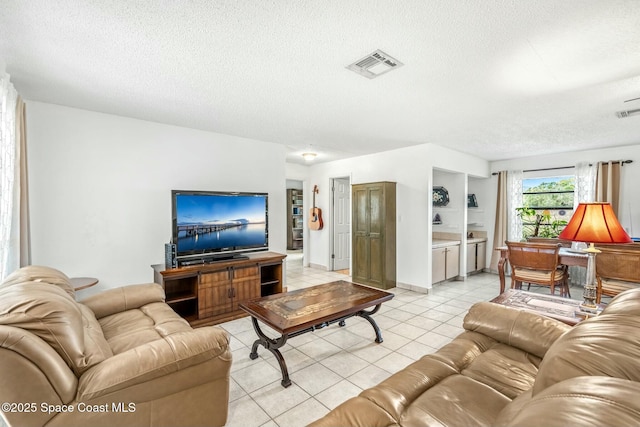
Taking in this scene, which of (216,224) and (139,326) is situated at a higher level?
(216,224)

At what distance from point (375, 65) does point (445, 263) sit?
13.3 ft

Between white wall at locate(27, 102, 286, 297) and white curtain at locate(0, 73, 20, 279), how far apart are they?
0.56 metres

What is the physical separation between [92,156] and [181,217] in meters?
1.14

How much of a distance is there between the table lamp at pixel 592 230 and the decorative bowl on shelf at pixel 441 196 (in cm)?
372

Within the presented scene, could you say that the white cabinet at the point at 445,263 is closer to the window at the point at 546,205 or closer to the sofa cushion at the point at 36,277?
the window at the point at 546,205

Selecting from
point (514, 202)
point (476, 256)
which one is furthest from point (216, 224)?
point (514, 202)

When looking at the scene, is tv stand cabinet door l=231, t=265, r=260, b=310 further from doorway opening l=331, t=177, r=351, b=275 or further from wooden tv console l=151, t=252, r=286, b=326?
doorway opening l=331, t=177, r=351, b=275

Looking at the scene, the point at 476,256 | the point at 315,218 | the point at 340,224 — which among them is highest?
the point at 315,218

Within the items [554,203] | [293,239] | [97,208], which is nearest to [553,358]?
[97,208]

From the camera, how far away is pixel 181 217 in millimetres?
3396

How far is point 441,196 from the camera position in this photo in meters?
5.88

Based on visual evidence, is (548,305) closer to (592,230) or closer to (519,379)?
(592,230)

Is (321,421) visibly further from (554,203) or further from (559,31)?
(554,203)

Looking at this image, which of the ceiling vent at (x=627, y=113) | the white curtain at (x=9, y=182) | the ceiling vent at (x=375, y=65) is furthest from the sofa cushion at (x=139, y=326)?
the ceiling vent at (x=627, y=113)
